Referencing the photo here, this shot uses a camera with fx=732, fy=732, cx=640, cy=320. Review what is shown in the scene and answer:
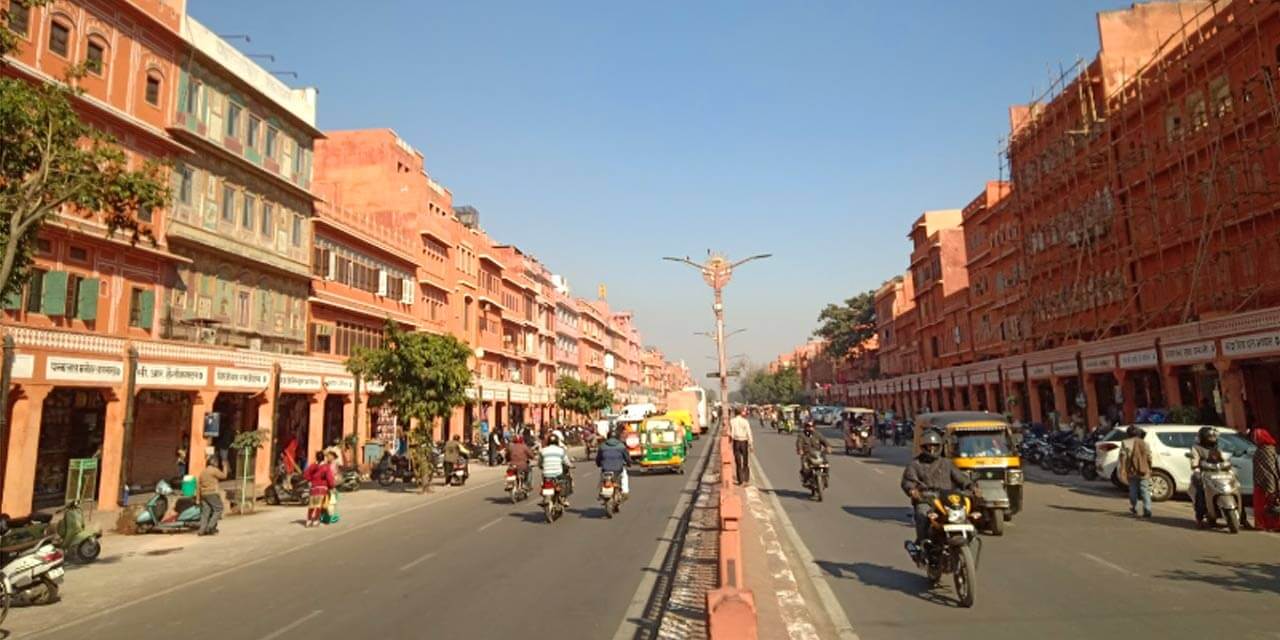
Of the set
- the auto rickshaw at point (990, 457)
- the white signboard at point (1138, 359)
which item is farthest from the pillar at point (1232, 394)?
the auto rickshaw at point (990, 457)

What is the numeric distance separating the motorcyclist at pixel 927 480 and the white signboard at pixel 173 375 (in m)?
20.1

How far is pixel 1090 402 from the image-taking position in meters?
31.0

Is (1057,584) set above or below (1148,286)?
below

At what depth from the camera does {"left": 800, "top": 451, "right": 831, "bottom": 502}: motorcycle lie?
1723 cm

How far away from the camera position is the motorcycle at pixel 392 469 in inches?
1006

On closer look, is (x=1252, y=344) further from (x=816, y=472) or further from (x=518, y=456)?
(x=518, y=456)

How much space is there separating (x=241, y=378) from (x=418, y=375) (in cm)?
580

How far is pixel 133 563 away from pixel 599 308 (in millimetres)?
83323

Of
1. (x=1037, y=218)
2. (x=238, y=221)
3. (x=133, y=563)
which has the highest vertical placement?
(x=1037, y=218)

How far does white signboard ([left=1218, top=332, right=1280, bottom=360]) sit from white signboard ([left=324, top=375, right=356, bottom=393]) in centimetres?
3109

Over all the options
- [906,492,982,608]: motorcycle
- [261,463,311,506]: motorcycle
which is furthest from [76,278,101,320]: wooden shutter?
[906,492,982,608]: motorcycle

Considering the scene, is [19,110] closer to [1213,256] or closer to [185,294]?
[185,294]

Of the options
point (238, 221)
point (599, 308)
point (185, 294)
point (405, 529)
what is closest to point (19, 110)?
point (405, 529)

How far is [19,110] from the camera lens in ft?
32.0
